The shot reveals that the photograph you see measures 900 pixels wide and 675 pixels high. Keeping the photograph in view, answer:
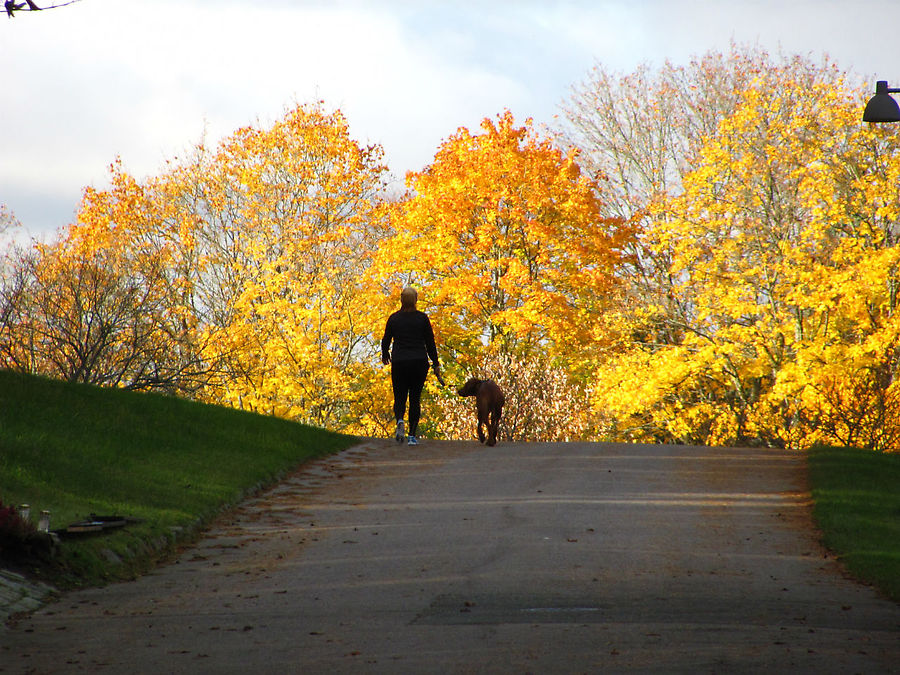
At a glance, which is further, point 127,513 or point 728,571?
point 127,513

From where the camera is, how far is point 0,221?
144 ft

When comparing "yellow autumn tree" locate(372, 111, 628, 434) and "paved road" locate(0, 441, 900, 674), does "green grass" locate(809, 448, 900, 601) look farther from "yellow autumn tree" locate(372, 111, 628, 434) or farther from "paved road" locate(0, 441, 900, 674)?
"yellow autumn tree" locate(372, 111, 628, 434)

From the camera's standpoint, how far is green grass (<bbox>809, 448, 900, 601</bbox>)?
7.74 metres


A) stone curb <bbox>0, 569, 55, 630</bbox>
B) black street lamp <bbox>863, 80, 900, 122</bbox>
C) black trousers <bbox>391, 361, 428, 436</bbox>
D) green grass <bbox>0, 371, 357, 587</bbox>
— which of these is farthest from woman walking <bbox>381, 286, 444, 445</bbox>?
stone curb <bbox>0, 569, 55, 630</bbox>

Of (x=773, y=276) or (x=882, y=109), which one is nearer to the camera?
(x=882, y=109)

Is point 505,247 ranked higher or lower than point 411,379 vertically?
higher

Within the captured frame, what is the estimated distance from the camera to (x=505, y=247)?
30.4 metres

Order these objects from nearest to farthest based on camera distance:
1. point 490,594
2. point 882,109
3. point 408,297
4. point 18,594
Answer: point 490,594 → point 18,594 → point 882,109 → point 408,297

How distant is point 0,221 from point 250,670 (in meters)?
43.6

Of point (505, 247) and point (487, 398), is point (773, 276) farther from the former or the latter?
point (487, 398)

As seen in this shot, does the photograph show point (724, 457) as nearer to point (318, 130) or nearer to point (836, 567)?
point (836, 567)

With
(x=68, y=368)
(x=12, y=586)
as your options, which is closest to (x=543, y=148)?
(x=68, y=368)

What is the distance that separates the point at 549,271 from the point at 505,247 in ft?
5.53

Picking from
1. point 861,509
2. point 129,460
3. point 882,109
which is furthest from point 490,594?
point 882,109
